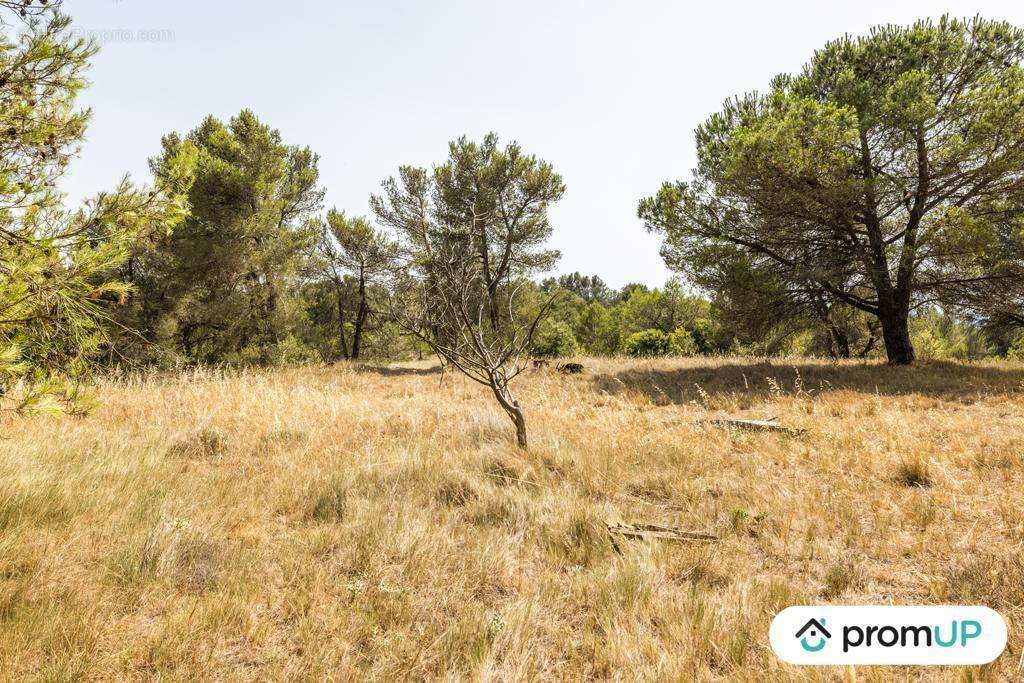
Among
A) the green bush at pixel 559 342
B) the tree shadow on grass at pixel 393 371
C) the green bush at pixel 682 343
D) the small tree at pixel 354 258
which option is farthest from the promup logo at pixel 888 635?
the green bush at pixel 682 343

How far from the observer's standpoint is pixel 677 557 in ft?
9.67

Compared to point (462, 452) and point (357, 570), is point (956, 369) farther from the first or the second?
point (357, 570)

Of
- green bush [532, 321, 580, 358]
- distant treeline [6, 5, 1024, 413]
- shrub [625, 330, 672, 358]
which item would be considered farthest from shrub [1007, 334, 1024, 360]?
green bush [532, 321, 580, 358]

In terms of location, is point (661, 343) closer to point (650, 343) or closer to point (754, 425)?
point (650, 343)

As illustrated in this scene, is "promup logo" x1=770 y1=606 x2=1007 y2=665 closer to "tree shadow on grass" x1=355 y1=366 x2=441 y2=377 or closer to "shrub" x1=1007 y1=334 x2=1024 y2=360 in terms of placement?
"tree shadow on grass" x1=355 y1=366 x2=441 y2=377

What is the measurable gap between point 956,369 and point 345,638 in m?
15.5

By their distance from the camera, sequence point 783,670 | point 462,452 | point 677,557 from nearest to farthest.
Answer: point 783,670
point 677,557
point 462,452

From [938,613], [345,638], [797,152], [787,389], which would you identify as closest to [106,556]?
[345,638]

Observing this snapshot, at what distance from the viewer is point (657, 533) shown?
10.9 feet

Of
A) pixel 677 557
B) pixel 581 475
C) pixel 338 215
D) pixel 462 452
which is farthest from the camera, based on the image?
pixel 338 215

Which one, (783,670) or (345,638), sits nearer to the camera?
(783,670)

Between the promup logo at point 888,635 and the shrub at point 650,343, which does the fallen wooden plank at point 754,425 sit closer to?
the promup logo at point 888,635

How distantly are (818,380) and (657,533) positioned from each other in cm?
984

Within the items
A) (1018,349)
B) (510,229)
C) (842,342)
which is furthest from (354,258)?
(1018,349)
